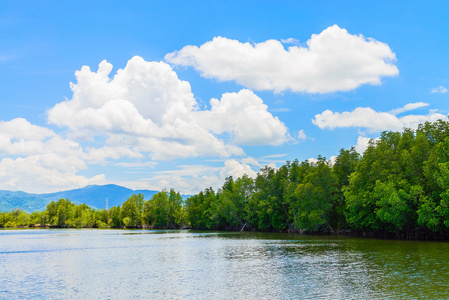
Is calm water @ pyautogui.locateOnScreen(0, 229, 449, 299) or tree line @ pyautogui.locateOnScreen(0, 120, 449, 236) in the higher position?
tree line @ pyautogui.locateOnScreen(0, 120, 449, 236)

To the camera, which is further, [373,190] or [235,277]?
[373,190]

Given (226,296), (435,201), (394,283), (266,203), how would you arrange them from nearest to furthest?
1. (226,296)
2. (394,283)
3. (435,201)
4. (266,203)

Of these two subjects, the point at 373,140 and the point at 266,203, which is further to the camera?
the point at 266,203

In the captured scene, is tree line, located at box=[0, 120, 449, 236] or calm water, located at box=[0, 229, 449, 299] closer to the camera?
calm water, located at box=[0, 229, 449, 299]

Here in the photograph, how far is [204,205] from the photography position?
645 ft

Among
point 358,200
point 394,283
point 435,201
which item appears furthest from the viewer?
point 358,200

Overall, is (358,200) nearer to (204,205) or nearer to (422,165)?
(422,165)

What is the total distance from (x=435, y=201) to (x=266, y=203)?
73189 millimetres

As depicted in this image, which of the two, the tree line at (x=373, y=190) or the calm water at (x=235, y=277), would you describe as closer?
the calm water at (x=235, y=277)

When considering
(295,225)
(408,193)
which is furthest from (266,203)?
(408,193)

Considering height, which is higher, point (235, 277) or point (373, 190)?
point (373, 190)

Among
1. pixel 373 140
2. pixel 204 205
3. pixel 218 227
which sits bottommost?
pixel 218 227

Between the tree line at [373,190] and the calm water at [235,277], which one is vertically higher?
the tree line at [373,190]

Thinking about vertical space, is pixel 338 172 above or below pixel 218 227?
above
